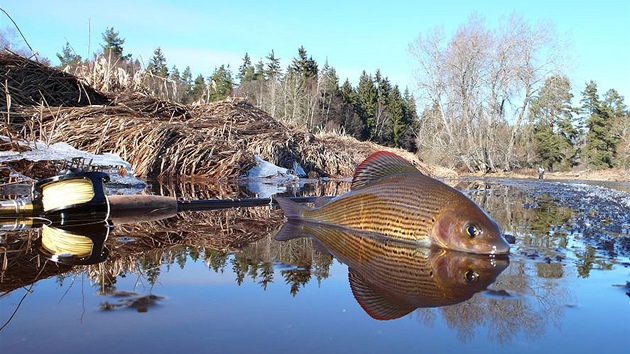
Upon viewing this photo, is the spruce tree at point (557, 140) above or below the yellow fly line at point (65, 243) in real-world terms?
above

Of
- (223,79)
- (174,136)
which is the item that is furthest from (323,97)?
(174,136)

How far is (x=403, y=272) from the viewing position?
1.75 m

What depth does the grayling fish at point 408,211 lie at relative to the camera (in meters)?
2.13

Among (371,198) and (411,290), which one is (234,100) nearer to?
(371,198)

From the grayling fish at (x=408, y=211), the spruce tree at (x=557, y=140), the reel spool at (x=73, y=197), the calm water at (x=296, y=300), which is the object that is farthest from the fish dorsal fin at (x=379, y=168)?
the spruce tree at (x=557, y=140)

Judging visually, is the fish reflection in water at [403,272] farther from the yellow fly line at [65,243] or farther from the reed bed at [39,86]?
the reed bed at [39,86]

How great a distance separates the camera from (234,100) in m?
11.4

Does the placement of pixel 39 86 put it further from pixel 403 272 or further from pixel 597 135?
pixel 597 135

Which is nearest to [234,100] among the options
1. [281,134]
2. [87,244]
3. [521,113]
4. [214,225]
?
[281,134]

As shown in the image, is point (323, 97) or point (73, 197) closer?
point (73, 197)

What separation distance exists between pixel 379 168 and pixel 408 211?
1.58 feet

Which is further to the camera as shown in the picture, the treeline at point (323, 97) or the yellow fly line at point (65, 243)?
the treeline at point (323, 97)

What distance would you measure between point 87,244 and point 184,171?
5738mm

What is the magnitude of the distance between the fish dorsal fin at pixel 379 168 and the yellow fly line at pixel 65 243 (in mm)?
1581
